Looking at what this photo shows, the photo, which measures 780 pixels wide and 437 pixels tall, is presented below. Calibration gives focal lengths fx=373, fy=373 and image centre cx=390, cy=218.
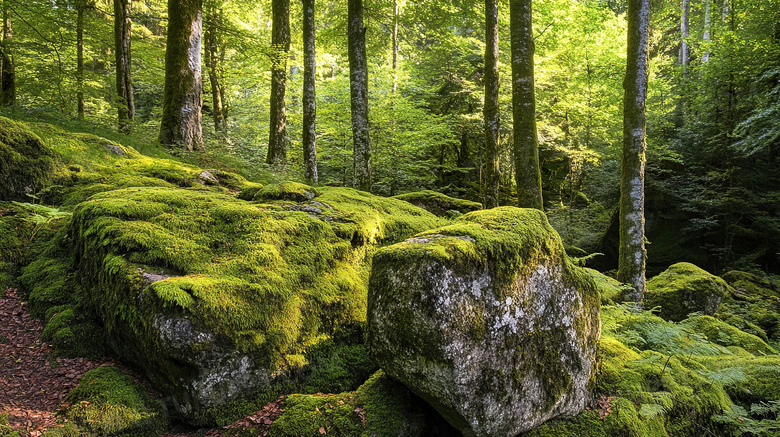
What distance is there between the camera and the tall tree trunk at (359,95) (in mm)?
9375

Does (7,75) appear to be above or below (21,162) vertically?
above

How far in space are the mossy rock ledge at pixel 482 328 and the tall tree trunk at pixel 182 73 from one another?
704 cm

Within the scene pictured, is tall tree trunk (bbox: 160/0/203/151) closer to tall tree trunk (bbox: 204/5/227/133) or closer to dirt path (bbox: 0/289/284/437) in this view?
dirt path (bbox: 0/289/284/437)

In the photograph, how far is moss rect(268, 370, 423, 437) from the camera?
9.55 feet

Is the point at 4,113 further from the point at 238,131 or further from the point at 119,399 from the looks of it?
the point at 238,131

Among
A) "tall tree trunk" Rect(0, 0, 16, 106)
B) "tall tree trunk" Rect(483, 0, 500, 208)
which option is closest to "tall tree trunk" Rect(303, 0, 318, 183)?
"tall tree trunk" Rect(483, 0, 500, 208)

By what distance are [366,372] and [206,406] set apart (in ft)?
4.90

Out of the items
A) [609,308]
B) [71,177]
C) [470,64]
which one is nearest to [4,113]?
[71,177]

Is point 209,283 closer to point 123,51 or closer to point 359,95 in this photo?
point 359,95

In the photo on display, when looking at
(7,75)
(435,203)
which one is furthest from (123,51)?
(435,203)

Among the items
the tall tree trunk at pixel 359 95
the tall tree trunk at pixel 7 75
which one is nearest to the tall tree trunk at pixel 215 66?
the tall tree trunk at pixel 7 75

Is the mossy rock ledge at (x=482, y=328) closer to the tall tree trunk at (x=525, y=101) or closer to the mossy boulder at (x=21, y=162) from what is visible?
the tall tree trunk at (x=525, y=101)

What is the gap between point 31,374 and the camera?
3.15 m

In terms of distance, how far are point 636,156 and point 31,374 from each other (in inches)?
357
